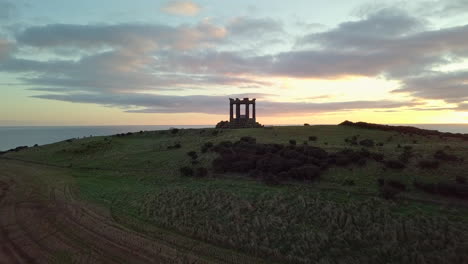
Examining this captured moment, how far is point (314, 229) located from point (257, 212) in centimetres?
272

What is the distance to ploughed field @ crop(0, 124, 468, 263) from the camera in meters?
9.22

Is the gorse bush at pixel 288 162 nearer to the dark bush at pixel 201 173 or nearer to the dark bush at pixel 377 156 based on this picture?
the dark bush at pixel 377 156

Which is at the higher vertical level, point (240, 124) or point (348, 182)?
point (240, 124)

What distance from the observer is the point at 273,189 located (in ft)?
49.3

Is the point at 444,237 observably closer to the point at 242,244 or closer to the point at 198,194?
the point at 242,244

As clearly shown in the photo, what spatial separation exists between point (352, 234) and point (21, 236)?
1314cm

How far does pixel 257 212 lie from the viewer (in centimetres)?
1221

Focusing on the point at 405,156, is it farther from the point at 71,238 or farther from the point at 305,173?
the point at 71,238

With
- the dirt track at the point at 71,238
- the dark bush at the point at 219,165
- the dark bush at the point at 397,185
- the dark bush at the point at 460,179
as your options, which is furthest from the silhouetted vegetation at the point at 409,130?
the dirt track at the point at 71,238

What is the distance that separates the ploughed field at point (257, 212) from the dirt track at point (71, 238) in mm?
44

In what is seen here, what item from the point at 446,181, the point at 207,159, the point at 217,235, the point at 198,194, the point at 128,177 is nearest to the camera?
the point at 217,235

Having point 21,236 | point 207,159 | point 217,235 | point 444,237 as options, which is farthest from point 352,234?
point 207,159

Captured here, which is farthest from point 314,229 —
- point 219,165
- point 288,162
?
point 219,165

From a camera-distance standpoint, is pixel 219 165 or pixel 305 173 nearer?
pixel 305 173
